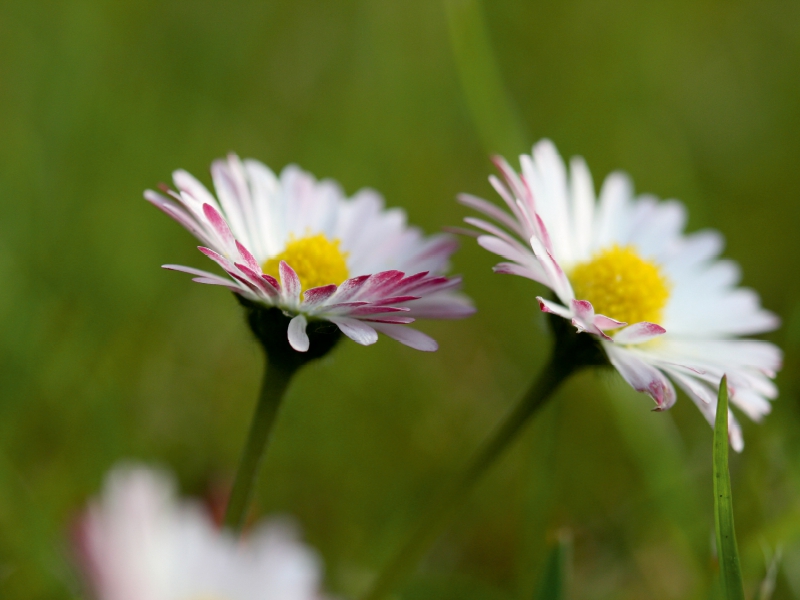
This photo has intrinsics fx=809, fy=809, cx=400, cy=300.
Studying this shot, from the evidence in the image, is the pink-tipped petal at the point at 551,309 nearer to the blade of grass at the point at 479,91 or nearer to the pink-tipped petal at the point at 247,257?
the pink-tipped petal at the point at 247,257

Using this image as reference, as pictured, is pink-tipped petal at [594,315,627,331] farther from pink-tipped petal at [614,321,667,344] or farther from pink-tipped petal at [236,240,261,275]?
pink-tipped petal at [236,240,261,275]

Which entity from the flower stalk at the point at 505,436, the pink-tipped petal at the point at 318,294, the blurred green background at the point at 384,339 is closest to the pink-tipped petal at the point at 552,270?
the flower stalk at the point at 505,436

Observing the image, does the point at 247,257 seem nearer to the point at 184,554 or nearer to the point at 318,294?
the point at 318,294

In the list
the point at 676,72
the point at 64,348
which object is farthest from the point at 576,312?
the point at 676,72

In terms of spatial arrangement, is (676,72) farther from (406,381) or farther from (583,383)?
(406,381)

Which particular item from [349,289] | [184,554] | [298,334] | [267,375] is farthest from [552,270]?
[184,554]

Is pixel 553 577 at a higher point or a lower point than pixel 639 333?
lower

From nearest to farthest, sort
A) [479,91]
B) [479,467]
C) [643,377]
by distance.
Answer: [643,377] → [479,467] → [479,91]
